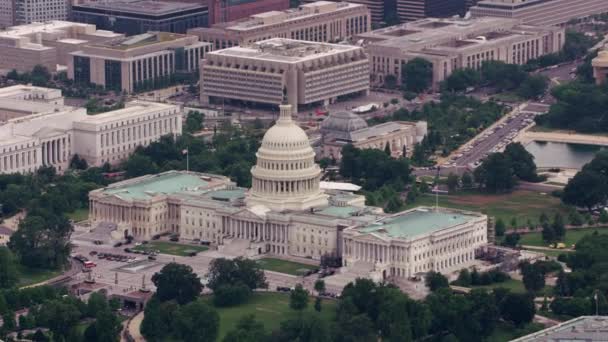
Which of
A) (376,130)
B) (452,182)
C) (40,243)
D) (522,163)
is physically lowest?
(452,182)

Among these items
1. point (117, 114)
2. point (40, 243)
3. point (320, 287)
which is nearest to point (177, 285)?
point (320, 287)

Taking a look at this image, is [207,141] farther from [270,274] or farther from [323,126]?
[270,274]

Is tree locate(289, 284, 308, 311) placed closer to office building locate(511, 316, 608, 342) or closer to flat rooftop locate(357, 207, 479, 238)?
flat rooftop locate(357, 207, 479, 238)

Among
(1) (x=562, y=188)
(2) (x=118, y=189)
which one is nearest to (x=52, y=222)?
(2) (x=118, y=189)

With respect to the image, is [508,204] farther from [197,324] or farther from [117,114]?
[197,324]

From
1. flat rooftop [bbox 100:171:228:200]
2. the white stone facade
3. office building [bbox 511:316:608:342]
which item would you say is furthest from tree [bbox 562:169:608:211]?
office building [bbox 511:316:608:342]
